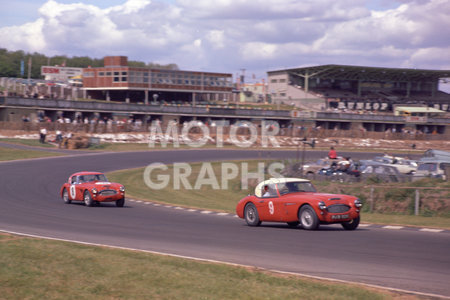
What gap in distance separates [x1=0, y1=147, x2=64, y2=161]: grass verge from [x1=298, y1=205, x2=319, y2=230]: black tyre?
32419 millimetres

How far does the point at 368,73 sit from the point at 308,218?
3424 inches

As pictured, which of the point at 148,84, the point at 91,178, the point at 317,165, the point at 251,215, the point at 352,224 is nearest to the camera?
the point at 352,224

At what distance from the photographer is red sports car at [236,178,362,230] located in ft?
41.8

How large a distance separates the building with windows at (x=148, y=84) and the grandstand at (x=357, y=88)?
12923 mm

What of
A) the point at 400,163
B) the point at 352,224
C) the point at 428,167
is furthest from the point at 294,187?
the point at 400,163

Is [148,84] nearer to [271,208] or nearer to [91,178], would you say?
[91,178]

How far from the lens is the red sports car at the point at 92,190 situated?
20109 millimetres

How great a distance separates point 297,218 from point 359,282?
5.72 meters

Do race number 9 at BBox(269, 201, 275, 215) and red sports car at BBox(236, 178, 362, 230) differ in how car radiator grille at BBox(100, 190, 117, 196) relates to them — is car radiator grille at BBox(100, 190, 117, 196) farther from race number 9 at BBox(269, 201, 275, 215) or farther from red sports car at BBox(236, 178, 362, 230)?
race number 9 at BBox(269, 201, 275, 215)

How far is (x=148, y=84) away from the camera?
8538cm

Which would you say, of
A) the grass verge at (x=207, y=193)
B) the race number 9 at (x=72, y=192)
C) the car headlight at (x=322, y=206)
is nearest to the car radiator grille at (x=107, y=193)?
the race number 9 at (x=72, y=192)

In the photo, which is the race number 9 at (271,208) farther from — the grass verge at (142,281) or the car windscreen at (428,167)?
the car windscreen at (428,167)

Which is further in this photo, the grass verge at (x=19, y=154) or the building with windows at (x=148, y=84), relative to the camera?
the building with windows at (x=148, y=84)

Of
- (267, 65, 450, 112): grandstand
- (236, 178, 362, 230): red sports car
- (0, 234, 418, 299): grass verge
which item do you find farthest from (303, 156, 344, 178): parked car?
(267, 65, 450, 112): grandstand
